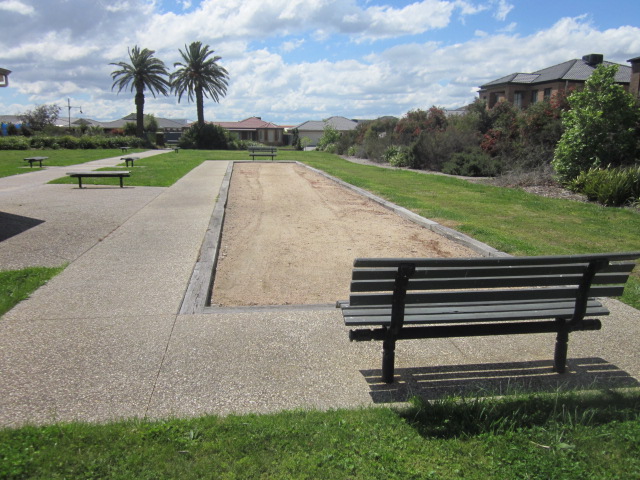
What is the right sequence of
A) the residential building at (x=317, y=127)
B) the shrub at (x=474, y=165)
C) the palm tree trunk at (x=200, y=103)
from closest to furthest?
the shrub at (x=474, y=165) → the palm tree trunk at (x=200, y=103) → the residential building at (x=317, y=127)

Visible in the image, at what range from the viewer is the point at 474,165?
21.9 m

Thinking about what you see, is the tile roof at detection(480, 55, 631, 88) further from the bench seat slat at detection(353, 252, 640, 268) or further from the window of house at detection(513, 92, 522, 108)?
the bench seat slat at detection(353, 252, 640, 268)

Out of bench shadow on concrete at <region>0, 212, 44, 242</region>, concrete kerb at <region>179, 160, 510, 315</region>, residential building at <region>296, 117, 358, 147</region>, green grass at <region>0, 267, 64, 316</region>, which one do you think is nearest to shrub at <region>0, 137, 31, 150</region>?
concrete kerb at <region>179, 160, 510, 315</region>

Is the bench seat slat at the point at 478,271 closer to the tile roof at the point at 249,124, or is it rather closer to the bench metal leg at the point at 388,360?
the bench metal leg at the point at 388,360

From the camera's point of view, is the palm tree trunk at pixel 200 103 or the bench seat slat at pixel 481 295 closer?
the bench seat slat at pixel 481 295

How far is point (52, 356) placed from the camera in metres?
4.16

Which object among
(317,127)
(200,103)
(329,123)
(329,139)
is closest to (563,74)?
(329,139)

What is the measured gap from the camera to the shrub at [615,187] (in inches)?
500

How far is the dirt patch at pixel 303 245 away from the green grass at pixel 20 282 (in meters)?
1.91

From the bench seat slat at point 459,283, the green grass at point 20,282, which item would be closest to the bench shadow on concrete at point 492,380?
the bench seat slat at point 459,283

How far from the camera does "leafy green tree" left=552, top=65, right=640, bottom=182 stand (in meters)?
15.1

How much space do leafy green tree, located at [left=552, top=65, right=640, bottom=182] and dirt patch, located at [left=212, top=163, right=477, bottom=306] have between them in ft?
20.6

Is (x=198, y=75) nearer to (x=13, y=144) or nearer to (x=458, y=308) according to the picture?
(x=13, y=144)

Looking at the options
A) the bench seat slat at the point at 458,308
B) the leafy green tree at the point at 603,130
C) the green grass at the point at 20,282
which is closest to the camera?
the bench seat slat at the point at 458,308
